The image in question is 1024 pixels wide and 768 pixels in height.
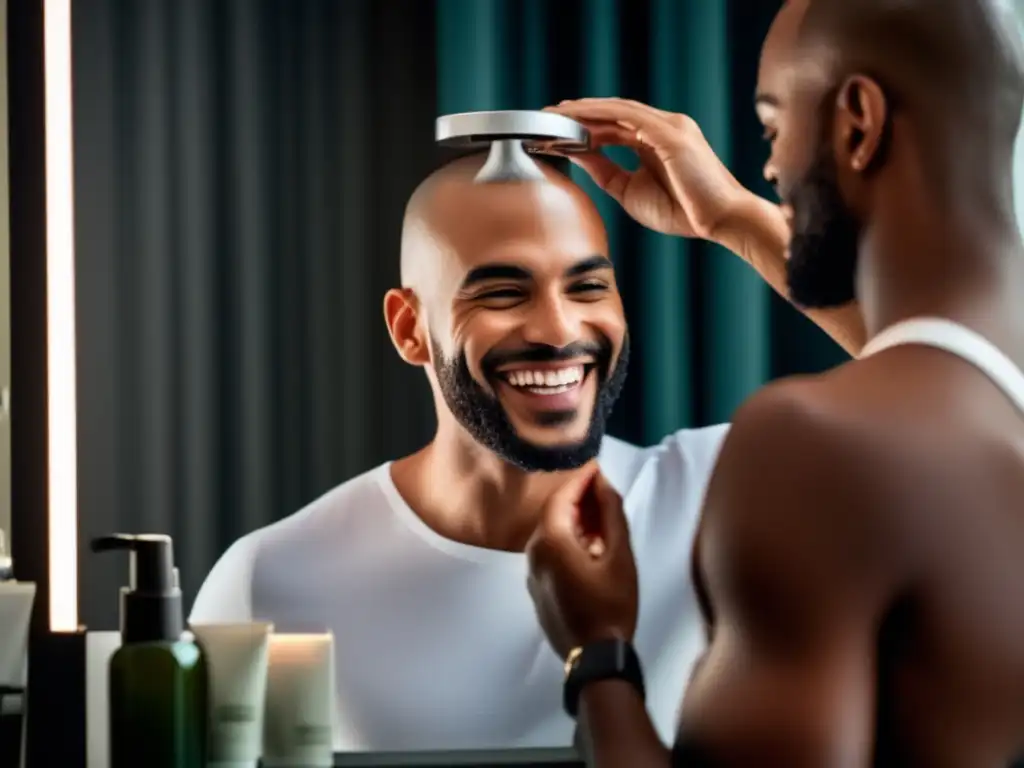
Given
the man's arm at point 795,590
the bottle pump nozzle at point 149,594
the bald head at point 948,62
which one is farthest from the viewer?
the bottle pump nozzle at point 149,594

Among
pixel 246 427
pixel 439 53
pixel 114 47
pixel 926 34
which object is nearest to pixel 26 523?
pixel 246 427

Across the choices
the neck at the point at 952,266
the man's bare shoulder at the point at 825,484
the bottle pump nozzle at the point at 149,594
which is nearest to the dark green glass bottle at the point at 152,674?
the bottle pump nozzle at the point at 149,594

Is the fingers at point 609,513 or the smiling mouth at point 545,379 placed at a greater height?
the smiling mouth at point 545,379

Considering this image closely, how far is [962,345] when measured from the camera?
0.74m

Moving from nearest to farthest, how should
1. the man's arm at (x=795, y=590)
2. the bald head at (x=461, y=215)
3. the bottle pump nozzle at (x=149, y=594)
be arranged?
the man's arm at (x=795, y=590) < the bottle pump nozzle at (x=149, y=594) < the bald head at (x=461, y=215)

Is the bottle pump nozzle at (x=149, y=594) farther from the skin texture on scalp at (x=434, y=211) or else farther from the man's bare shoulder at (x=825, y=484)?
the man's bare shoulder at (x=825, y=484)

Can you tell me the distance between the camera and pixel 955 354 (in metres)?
0.74

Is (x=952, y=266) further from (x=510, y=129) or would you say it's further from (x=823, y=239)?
(x=510, y=129)

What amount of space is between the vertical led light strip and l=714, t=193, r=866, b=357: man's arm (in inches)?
20.0

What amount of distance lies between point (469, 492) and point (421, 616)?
0.34ft

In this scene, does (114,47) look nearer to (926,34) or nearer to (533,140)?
(533,140)

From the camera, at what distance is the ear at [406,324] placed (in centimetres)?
102

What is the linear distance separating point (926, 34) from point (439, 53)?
0.39 meters

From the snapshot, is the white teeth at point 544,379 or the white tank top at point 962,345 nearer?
the white tank top at point 962,345
